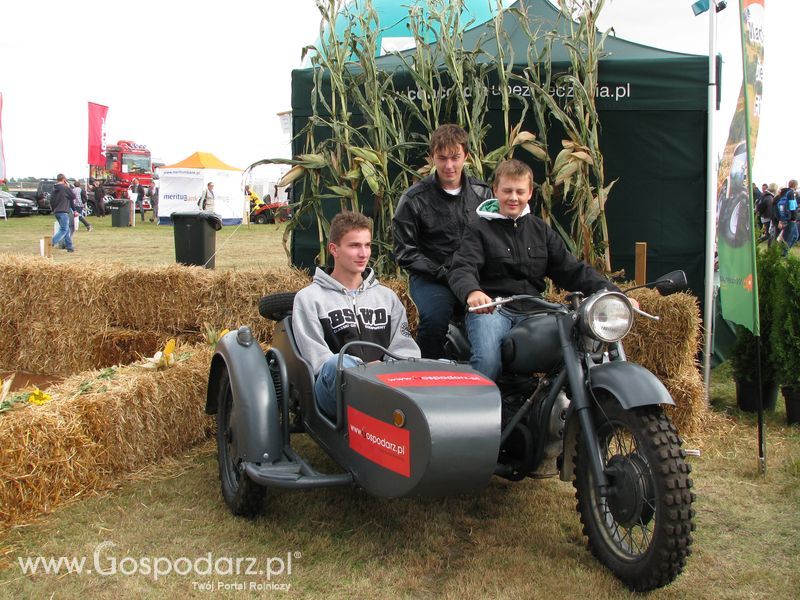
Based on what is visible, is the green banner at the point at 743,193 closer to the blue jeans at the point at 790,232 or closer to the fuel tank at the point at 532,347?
the fuel tank at the point at 532,347

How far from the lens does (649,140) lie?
5.79 metres

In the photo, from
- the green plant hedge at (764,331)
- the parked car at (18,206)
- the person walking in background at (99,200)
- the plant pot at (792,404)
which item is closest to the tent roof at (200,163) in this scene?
the person walking in background at (99,200)

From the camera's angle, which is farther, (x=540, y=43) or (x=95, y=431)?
(x=540, y=43)

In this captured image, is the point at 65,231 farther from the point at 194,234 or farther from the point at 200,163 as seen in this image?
the point at 194,234

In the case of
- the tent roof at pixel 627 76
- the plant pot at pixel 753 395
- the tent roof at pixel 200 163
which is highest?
the tent roof at pixel 200 163

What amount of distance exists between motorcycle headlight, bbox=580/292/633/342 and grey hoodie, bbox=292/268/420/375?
939mm

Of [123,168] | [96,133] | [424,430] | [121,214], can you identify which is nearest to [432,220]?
[424,430]

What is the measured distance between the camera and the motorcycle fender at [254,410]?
314cm

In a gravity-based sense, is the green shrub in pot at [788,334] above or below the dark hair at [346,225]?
below

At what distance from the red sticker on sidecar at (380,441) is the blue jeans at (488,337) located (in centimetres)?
57

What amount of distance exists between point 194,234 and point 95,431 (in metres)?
4.55

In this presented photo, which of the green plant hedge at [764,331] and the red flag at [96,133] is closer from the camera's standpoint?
the green plant hedge at [764,331]

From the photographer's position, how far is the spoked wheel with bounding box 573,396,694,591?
244 centimetres

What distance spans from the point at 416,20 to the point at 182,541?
3.93 metres
